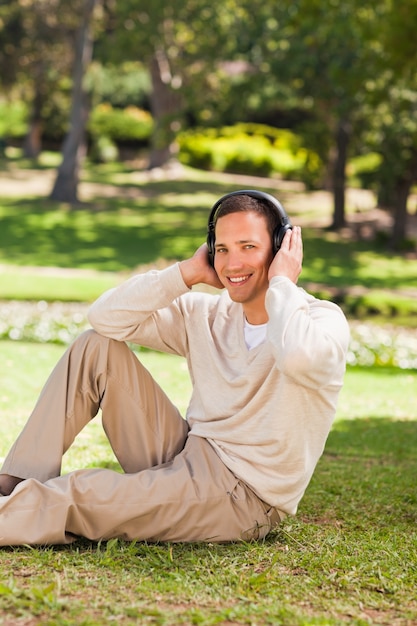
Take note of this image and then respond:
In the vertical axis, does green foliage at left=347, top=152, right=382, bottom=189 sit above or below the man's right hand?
above

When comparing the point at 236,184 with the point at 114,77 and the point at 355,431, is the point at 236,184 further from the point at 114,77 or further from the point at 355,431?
the point at 355,431

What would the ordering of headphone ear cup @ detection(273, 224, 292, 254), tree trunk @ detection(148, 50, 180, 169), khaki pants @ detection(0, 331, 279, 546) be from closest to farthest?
khaki pants @ detection(0, 331, 279, 546), headphone ear cup @ detection(273, 224, 292, 254), tree trunk @ detection(148, 50, 180, 169)

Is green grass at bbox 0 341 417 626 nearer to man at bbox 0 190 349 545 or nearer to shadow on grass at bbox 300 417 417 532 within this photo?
shadow on grass at bbox 300 417 417 532

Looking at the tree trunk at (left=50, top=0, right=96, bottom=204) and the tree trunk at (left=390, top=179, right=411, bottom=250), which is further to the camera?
the tree trunk at (left=50, top=0, right=96, bottom=204)

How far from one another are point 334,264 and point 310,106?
656 centimetres

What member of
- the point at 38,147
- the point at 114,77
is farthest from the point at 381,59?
the point at 38,147

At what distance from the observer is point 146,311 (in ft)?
13.2

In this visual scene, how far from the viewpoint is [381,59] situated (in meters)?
14.9

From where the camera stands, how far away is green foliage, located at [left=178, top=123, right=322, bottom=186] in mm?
36406

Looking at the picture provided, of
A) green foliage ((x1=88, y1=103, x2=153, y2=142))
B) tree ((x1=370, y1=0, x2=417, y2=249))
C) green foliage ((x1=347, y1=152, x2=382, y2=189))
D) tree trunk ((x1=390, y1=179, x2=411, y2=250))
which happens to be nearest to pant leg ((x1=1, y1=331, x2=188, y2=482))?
tree ((x1=370, y1=0, x2=417, y2=249))

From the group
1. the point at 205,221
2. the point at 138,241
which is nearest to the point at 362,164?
the point at 205,221

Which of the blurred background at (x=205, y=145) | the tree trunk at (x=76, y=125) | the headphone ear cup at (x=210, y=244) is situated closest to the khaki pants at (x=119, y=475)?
the headphone ear cup at (x=210, y=244)

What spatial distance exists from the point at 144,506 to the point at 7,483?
605 mm

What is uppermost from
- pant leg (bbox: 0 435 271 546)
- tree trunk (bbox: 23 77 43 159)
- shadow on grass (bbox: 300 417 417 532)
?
tree trunk (bbox: 23 77 43 159)
